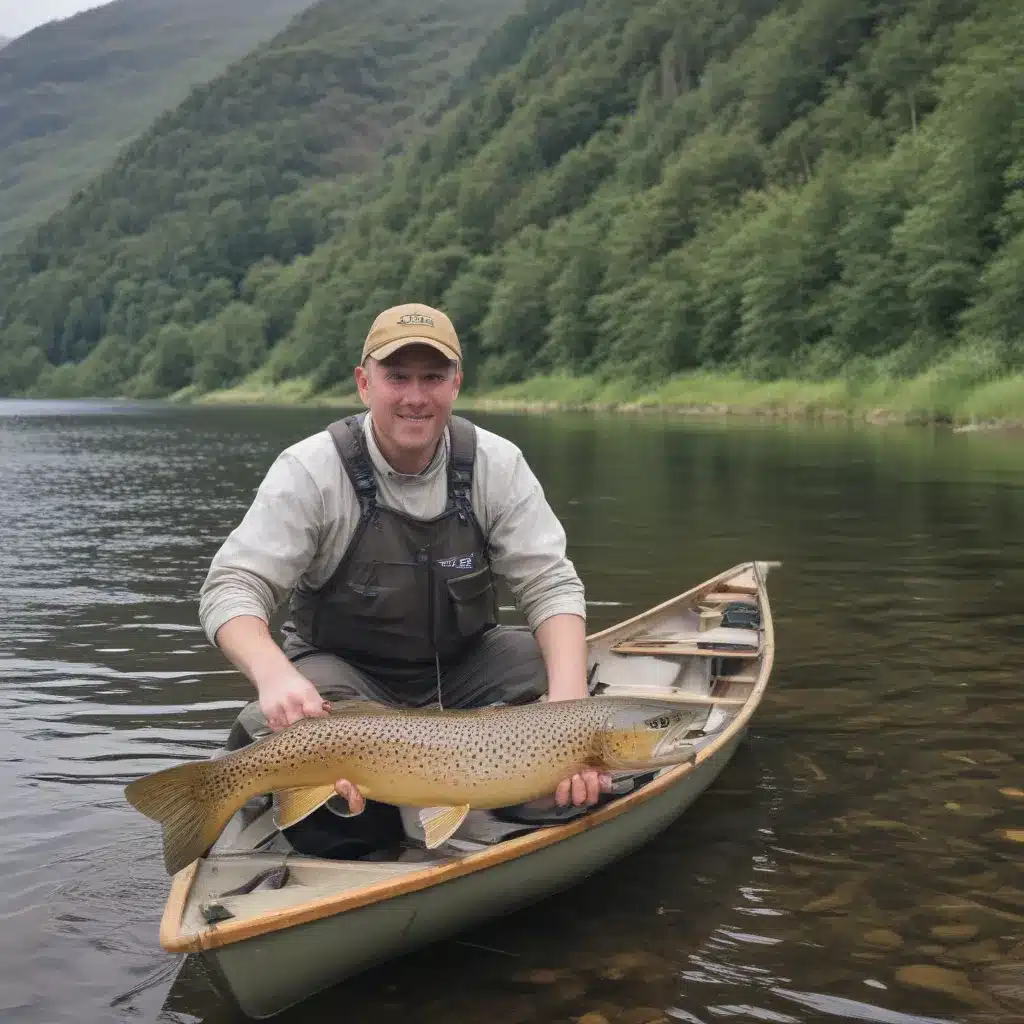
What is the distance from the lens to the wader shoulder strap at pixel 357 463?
18.1ft

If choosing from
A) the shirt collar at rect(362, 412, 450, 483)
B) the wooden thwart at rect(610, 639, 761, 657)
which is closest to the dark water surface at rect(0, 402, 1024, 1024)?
the wooden thwart at rect(610, 639, 761, 657)

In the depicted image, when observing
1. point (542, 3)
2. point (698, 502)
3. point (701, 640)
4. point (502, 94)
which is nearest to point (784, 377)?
point (698, 502)

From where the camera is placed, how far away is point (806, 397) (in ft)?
165

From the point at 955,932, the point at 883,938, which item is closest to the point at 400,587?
the point at 883,938

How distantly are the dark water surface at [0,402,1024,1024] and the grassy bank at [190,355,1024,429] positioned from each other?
23031mm

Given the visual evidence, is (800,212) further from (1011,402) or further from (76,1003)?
(76,1003)

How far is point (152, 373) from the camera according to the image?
5881 inches

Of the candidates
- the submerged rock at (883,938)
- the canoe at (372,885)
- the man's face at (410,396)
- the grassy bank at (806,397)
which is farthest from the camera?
the grassy bank at (806,397)

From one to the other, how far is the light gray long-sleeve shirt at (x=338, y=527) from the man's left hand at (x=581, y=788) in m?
0.96

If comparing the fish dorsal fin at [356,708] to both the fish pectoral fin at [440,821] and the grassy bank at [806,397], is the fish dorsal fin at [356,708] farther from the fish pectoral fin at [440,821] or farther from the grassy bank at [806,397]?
the grassy bank at [806,397]

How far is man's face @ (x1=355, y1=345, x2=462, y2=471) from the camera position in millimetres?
5414

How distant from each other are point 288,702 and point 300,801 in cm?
37

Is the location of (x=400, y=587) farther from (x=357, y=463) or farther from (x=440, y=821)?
(x=440, y=821)

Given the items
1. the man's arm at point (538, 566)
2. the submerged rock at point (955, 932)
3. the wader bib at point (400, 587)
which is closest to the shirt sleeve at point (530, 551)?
the man's arm at point (538, 566)
